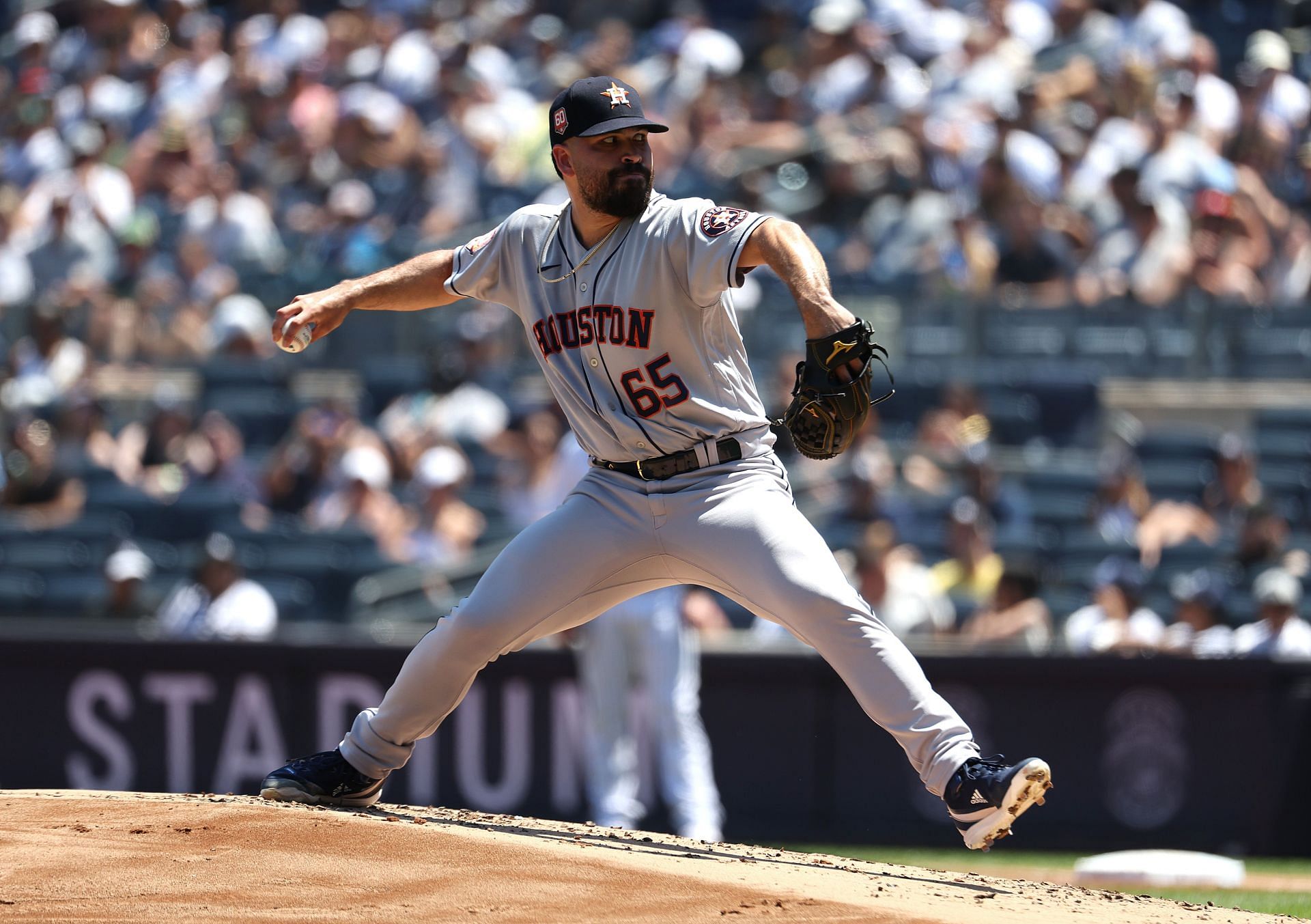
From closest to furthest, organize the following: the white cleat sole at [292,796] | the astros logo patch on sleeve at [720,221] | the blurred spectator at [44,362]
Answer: the astros logo patch on sleeve at [720,221]
the white cleat sole at [292,796]
the blurred spectator at [44,362]

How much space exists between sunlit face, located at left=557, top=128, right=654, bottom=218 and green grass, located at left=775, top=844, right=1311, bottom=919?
10.5 feet

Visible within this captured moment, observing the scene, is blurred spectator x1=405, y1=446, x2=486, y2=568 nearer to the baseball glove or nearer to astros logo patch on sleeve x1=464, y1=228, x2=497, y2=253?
astros logo patch on sleeve x1=464, y1=228, x2=497, y2=253

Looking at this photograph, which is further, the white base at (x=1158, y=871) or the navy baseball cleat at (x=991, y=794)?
the white base at (x=1158, y=871)

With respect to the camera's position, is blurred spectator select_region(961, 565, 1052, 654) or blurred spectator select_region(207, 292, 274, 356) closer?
blurred spectator select_region(961, 565, 1052, 654)

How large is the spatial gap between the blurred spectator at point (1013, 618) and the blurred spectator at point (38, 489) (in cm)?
512

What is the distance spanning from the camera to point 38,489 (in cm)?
1082

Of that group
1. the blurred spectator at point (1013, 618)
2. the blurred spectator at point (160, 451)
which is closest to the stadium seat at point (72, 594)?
the blurred spectator at point (160, 451)

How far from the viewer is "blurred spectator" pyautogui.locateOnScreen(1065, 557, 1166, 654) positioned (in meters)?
9.13

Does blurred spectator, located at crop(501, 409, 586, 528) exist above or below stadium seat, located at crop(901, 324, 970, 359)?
below

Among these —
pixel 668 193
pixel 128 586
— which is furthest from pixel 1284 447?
pixel 128 586

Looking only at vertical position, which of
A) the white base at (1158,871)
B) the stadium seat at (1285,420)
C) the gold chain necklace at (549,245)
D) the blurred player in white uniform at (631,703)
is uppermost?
the gold chain necklace at (549,245)

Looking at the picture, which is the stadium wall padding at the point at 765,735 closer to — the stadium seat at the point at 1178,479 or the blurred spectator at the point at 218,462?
the stadium seat at the point at 1178,479

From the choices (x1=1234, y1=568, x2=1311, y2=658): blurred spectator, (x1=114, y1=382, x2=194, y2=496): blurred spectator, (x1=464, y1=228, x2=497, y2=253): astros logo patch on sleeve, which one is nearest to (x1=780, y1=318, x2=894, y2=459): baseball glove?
(x1=464, y1=228, x2=497, y2=253): astros logo patch on sleeve

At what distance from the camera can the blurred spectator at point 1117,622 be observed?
913cm
